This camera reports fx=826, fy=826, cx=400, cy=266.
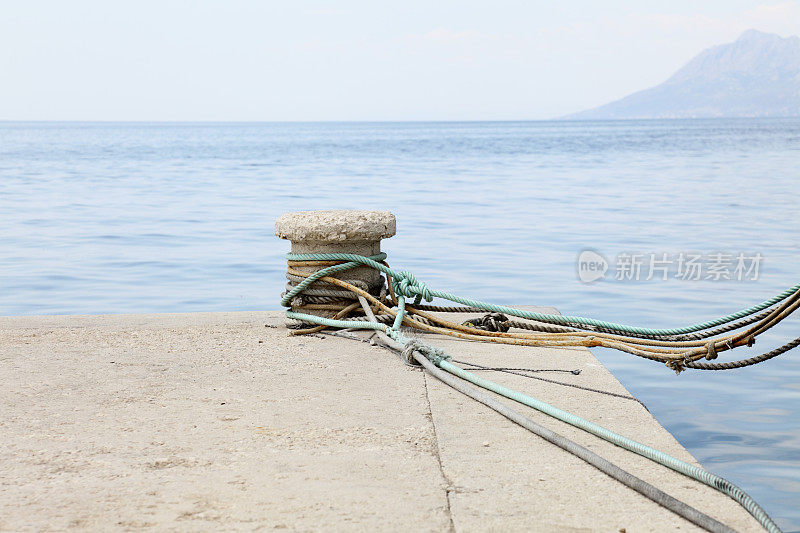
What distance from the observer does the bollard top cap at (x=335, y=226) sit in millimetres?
4395

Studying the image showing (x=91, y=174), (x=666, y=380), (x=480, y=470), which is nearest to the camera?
(x=480, y=470)

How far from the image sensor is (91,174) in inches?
1133

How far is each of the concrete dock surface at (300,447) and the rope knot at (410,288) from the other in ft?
1.79

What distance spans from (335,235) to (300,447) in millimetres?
1900

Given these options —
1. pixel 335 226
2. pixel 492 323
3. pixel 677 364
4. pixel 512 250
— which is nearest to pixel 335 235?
pixel 335 226

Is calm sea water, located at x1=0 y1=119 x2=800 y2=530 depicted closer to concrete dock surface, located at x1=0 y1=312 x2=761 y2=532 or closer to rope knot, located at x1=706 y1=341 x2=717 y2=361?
rope knot, located at x1=706 y1=341 x2=717 y2=361

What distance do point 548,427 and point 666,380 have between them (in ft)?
8.51

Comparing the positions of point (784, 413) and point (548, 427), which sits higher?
point (548, 427)

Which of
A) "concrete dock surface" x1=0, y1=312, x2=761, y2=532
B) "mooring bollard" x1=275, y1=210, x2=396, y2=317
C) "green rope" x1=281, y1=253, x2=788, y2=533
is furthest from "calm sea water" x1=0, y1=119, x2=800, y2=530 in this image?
"mooring bollard" x1=275, y1=210, x2=396, y2=317

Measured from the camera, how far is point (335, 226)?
14.4ft

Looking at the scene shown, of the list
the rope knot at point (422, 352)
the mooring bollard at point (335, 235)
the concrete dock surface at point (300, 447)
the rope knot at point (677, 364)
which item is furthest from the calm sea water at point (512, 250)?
the mooring bollard at point (335, 235)

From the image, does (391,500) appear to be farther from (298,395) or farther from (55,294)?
(55,294)

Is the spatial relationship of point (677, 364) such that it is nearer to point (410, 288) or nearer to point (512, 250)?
point (410, 288)

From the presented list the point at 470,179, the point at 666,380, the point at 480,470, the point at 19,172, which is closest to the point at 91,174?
the point at 19,172
